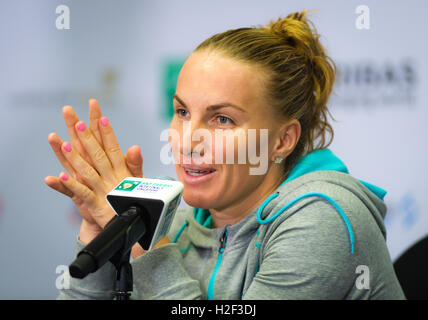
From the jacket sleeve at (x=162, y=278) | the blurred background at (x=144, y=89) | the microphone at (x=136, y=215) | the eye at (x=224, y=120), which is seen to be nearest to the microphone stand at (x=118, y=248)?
the microphone at (x=136, y=215)

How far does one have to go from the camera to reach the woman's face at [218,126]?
40.4 inches

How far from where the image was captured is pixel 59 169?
2.14 meters

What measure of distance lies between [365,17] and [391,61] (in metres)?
0.21

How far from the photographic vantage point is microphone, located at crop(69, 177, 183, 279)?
25.1 inches

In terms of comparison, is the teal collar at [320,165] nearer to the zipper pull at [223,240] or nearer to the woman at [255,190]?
the woman at [255,190]

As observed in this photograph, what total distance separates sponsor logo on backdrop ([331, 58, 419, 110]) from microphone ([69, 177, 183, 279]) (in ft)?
4.30

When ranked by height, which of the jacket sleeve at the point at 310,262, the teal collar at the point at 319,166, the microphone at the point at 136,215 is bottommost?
the jacket sleeve at the point at 310,262

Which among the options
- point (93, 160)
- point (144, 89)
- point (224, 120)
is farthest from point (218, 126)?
point (144, 89)

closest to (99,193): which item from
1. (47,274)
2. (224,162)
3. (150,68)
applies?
(224,162)

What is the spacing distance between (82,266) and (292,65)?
0.75 meters

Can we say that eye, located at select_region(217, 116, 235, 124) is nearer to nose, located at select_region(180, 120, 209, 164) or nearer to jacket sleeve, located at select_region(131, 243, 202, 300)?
nose, located at select_region(180, 120, 209, 164)

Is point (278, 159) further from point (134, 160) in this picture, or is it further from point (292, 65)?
point (134, 160)

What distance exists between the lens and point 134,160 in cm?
103
